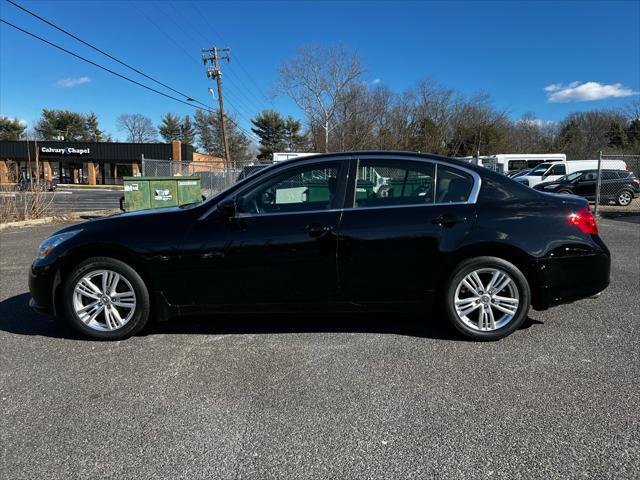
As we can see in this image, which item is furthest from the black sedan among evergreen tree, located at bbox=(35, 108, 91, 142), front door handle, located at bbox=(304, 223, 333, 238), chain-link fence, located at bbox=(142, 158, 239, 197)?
evergreen tree, located at bbox=(35, 108, 91, 142)

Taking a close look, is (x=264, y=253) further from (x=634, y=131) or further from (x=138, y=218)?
(x=634, y=131)

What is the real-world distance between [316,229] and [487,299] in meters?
1.56

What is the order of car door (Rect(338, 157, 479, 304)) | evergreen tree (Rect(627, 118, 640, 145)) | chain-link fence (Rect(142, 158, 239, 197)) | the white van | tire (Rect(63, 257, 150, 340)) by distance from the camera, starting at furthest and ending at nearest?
evergreen tree (Rect(627, 118, 640, 145)) → the white van → chain-link fence (Rect(142, 158, 239, 197)) → tire (Rect(63, 257, 150, 340)) → car door (Rect(338, 157, 479, 304))

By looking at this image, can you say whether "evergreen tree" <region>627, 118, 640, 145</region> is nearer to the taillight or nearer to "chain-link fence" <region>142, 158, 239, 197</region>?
"chain-link fence" <region>142, 158, 239, 197</region>

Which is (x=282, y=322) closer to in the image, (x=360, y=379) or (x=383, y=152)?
(x=360, y=379)

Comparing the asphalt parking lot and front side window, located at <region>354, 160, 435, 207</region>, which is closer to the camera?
the asphalt parking lot

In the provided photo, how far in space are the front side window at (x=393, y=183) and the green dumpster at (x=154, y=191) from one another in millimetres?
9199

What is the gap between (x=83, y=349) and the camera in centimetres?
382

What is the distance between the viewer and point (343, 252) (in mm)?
3768

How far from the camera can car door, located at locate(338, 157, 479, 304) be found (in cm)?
377

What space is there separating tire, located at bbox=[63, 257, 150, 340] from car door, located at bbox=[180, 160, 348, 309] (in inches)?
19.8

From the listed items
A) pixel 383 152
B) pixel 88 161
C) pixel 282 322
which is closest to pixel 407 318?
pixel 282 322

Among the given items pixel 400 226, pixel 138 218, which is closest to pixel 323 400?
pixel 400 226

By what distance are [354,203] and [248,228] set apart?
926 millimetres
